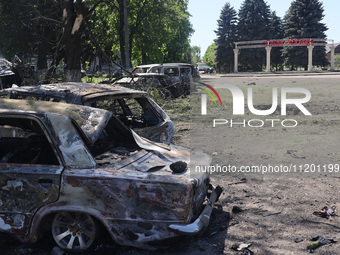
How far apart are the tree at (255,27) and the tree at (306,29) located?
478cm

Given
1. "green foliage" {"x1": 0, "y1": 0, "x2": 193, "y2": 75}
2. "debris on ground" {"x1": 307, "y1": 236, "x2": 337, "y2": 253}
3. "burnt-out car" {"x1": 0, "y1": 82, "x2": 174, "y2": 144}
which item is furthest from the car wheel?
"green foliage" {"x1": 0, "y1": 0, "x2": 193, "y2": 75}

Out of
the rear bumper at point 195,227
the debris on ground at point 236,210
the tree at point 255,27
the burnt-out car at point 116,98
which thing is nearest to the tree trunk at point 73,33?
the burnt-out car at point 116,98

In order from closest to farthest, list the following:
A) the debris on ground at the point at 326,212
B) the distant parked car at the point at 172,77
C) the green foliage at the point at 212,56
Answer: the debris on ground at the point at 326,212 < the distant parked car at the point at 172,77 < the green foliage at the point at 212,56

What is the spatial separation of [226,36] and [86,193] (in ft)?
222

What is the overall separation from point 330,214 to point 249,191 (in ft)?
3.94

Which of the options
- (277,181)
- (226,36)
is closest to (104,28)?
(277,181)

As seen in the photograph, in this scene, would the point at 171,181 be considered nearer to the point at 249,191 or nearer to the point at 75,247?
the point at 75,247

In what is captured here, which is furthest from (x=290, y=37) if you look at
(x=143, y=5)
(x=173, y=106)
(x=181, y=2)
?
(x=173, y=106)

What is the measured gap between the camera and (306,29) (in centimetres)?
5797

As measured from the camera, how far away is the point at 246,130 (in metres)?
9.85

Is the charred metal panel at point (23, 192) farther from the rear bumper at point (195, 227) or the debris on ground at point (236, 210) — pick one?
the debris on ground at point (236, 210)

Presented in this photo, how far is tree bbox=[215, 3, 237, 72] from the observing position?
67.5m

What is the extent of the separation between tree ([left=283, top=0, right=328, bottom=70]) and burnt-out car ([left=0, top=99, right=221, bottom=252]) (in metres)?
59.5

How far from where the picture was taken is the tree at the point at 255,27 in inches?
2452
